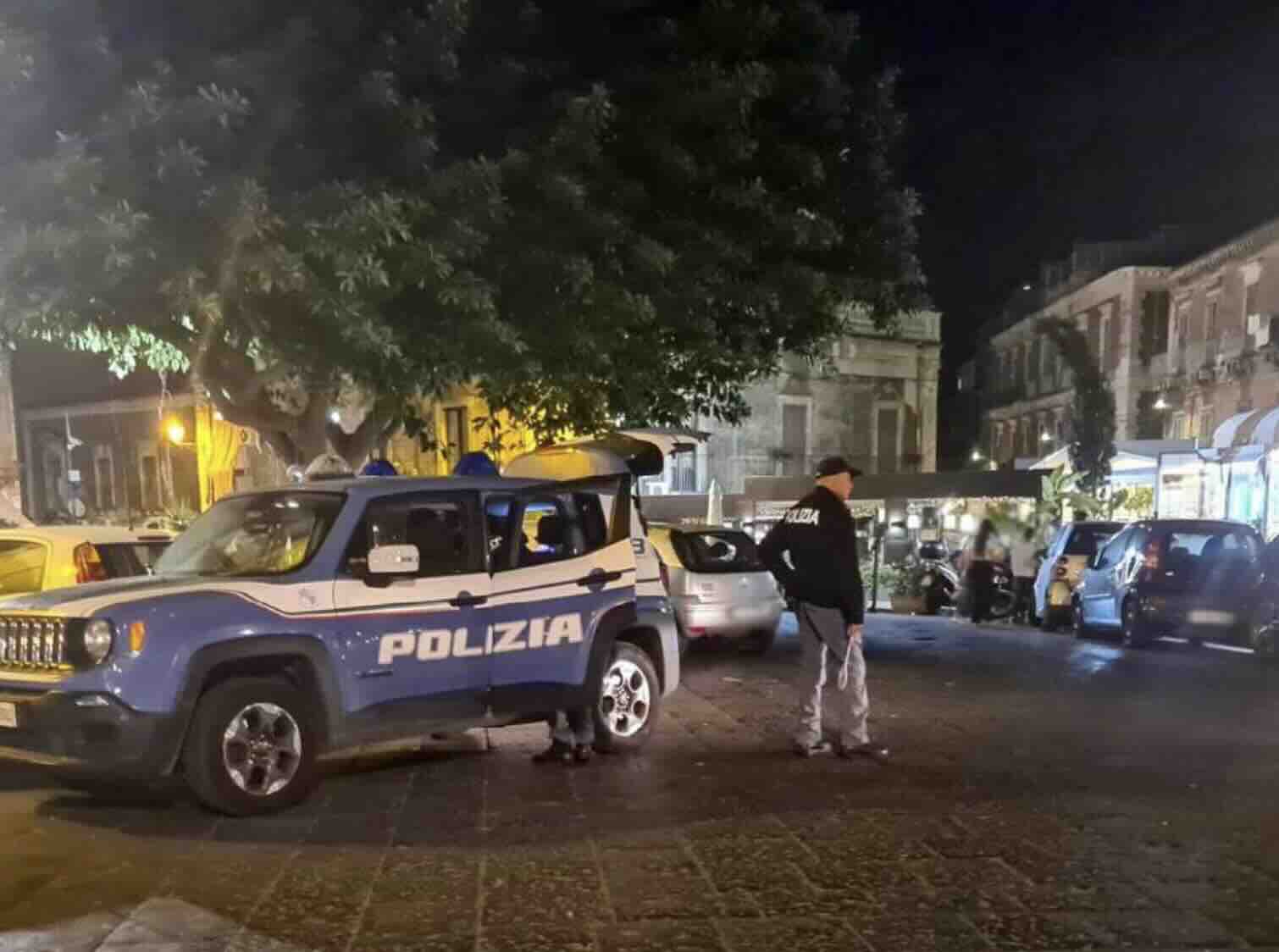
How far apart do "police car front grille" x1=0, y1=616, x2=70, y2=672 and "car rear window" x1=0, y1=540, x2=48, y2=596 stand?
232 cm

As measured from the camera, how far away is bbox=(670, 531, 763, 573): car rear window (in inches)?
459

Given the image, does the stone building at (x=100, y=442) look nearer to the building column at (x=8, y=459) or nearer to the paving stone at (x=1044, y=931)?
the building column at (x=8, y=459)

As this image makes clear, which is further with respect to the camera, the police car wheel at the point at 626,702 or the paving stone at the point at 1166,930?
the police car wheel at the point at 626,702

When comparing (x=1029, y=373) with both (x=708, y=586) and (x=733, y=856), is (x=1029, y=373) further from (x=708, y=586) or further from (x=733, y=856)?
(x=733, y=856)

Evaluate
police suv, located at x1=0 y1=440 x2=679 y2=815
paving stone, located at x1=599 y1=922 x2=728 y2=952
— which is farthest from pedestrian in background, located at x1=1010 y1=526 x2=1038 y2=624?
paving stone, located at x1=599 y1=922 x2=728 y2=952

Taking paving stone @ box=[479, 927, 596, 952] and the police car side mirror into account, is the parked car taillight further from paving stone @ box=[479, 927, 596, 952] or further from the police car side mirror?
paving stone @ box=[479, 927, 596, 952]

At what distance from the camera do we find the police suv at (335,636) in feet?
17.8

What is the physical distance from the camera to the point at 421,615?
6297 millimetres

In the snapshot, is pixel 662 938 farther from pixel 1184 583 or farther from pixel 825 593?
pixel 1184 583

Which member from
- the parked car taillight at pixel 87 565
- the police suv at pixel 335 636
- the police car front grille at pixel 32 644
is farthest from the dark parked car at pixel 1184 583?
the police car front grille at pixel 32 644

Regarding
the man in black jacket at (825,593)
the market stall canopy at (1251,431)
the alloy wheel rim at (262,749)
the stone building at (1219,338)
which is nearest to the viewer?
the alloy wheel rim at (262,749)

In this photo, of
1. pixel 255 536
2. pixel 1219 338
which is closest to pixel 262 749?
pixel 255 536

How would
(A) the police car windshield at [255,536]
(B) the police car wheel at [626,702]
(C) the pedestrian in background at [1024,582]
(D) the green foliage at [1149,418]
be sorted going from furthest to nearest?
(D) the green foliage at [1149,418], (C) the pedestrian in background at [1024,582], (B) the police car wheel at [626,702], (A) the police car windshield at [255,536]

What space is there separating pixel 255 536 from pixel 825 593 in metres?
3.45
